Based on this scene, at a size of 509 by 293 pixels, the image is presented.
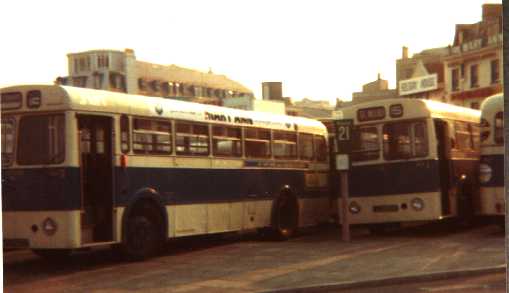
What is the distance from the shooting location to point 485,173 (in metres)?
17.4

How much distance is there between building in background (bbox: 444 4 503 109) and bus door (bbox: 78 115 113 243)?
4857cm

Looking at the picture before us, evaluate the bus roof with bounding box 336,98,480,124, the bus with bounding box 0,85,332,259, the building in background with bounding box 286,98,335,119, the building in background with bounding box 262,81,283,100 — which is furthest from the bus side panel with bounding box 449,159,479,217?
the building in background with bounding box 262,81,283,100

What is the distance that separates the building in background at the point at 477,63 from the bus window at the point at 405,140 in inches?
1660

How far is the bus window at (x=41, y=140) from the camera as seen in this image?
1262 centimetres

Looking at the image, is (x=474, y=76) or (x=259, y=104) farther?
(x=259, y=104)

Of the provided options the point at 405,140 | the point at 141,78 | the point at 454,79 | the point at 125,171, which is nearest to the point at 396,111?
the point at 405,140

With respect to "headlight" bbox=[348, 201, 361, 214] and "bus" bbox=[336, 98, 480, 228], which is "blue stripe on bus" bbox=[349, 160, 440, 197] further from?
"headlight" bbox=[348, 201, 361, 214]

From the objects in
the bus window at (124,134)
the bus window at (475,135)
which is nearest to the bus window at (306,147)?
the bus window at (475,135)

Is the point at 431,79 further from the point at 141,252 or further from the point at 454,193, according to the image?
the point at 141,252

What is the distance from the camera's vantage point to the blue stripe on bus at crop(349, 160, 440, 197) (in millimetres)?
17266

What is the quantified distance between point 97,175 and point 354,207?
7.00 meters

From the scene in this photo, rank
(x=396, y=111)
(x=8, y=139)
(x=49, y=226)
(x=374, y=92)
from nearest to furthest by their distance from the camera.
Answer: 1. (x=49, y=226)
2. (x=8, y=139)
3. (x=396, y=111)
4. (x=374, y=92)

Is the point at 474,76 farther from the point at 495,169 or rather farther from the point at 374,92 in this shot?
the point at 495,169

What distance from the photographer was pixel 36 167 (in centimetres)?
1267
